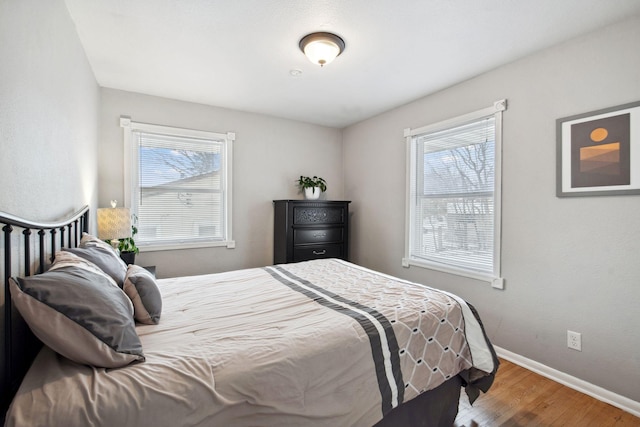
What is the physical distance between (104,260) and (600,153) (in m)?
3.24

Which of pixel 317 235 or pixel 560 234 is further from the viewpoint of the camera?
pixel 317 235

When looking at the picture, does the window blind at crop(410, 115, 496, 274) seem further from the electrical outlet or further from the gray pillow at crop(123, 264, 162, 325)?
the gray pillow at crop(123, 264, 162, 325)

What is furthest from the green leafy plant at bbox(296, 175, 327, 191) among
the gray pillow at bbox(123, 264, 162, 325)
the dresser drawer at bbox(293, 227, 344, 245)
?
the gray pillow at bbox(123, 264, 162, 325)

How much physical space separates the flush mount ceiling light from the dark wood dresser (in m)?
1.85

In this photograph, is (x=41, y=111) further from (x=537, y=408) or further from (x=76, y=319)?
(x=537, y=408)

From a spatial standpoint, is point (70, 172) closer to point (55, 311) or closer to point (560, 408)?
point (55, 311)

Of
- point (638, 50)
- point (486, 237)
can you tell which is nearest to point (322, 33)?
point (638, 50)

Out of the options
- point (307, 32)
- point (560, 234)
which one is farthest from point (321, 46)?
point (560, 234)

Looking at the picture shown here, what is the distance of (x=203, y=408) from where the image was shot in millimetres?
982

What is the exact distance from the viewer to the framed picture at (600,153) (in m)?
1.93

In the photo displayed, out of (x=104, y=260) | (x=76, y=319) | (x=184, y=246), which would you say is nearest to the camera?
(x=76, y=319)

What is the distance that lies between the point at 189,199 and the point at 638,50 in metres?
4.14

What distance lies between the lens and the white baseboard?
194 cm

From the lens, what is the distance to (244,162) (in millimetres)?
3879
